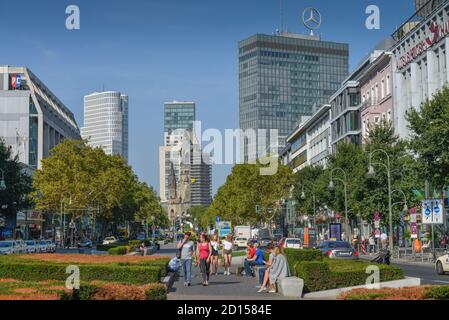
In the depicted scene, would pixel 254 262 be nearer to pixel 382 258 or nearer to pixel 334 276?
pixel 382 258

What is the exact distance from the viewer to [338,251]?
49.1 meters

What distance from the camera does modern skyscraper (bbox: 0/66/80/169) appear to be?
129m

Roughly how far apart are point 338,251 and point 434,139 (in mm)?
9450

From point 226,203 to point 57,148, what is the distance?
58.3 m

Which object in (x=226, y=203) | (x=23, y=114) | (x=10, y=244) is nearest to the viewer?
(x=10, y=244)

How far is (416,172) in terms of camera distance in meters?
48.8

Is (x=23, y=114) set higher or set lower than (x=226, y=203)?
higher

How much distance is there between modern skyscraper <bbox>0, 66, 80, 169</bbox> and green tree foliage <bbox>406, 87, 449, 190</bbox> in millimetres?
88933

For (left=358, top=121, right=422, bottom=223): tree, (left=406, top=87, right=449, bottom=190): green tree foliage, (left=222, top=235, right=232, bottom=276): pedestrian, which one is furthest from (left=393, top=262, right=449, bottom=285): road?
(left=358, top=121, right=422, bottom=223): tree

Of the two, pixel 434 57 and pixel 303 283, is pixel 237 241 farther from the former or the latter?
pixel 303 283

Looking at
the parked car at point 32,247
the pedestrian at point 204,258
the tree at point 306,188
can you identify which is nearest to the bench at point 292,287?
the pedestrian at point 204,258

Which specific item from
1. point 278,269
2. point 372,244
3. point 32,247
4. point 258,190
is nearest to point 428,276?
point 278,269

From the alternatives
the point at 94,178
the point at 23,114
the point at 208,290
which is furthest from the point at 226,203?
the point at 208,290

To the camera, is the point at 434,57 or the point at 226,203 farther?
the point at 226,203
